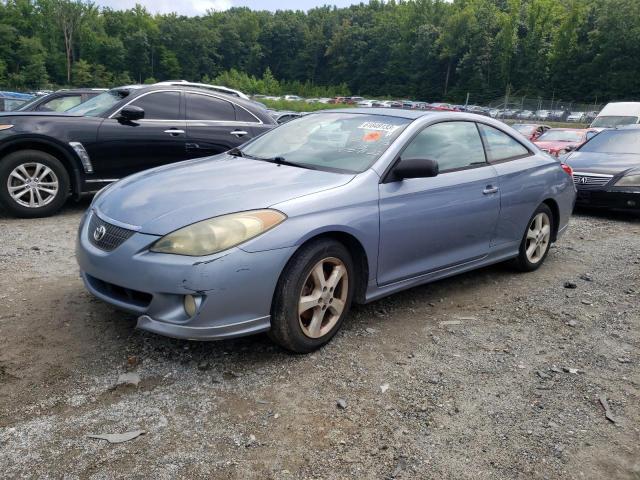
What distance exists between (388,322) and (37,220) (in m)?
4.40

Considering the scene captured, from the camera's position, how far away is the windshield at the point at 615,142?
934 centimetres

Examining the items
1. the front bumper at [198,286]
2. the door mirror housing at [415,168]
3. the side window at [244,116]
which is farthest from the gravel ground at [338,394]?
the side window at [244,116]

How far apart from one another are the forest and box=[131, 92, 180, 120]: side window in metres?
71.6

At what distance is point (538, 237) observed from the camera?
5336mm

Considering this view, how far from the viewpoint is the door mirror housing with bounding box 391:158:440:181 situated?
12.1 ft

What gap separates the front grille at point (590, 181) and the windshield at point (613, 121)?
1340 cm

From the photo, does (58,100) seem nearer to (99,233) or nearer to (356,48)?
(99,233)

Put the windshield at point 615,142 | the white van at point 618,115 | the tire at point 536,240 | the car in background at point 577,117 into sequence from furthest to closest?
the car in background at point 577,117 → the white van at point 618,115 → the windshield at point 615,142 → the tire at point 536,240

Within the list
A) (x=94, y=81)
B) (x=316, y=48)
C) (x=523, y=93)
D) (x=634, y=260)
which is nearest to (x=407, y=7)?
(x=316, y=48)

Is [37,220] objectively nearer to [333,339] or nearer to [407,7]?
[333,339]

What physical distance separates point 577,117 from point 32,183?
158ft

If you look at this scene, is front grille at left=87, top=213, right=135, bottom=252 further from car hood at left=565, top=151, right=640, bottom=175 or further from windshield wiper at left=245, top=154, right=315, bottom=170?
car hood at left=565, top=151, right=640, bottom=175

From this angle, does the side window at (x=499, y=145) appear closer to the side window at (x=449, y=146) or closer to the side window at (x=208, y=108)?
the side window at (x=449, y=146)

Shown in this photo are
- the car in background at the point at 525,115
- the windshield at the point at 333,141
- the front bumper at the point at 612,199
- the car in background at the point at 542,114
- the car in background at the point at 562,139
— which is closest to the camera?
the windshield at the point at 333,141
